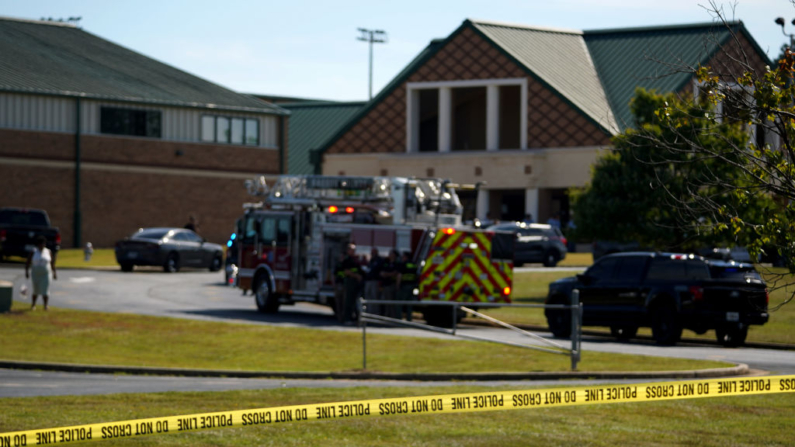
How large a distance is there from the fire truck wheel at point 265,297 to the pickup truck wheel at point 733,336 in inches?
416

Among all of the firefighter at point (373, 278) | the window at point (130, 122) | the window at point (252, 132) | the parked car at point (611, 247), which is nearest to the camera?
the firefighter at point (373, 278)

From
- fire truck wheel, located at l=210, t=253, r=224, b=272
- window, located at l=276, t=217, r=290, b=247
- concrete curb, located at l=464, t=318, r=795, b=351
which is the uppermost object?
window, located at l=276, t=217, r=290, b=247

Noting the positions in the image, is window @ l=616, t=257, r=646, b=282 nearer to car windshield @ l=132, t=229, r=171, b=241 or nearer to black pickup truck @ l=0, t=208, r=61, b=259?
car windshield @ l=132, t=229, r=171, b=241

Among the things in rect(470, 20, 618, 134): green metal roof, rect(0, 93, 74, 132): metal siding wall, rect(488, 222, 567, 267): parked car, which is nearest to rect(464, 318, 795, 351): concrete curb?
rect(488, 222, 567, 267): parked car

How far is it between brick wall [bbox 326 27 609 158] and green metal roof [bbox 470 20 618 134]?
0.49 m

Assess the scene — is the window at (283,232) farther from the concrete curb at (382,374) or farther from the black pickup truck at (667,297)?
the concrete curb at (382,374)

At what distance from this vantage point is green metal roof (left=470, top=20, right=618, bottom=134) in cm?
5872

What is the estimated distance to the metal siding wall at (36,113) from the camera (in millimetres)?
52469

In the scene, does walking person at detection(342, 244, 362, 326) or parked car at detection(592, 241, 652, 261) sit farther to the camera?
parked car at detection(592, 241, 652, 261)

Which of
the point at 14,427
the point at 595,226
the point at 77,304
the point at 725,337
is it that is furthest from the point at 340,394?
the point at 595,226

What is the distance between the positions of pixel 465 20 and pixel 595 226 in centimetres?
2545

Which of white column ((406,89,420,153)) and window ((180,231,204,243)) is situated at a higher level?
white column ((406,89,420,153))

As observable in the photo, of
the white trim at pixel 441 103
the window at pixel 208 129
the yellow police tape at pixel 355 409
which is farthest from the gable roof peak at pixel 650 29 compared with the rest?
the yellow police tape at pixel 355 409

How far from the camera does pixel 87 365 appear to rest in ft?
62.5
